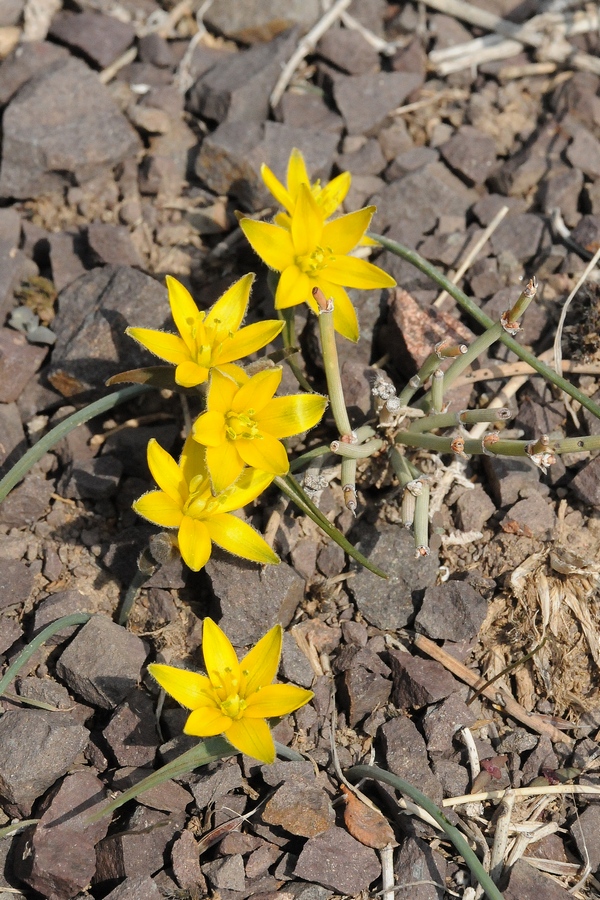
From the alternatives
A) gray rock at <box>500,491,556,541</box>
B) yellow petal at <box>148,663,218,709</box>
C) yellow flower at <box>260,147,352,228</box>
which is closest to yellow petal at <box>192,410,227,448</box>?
→ yellow petal at <box>148,663,218,709</box>

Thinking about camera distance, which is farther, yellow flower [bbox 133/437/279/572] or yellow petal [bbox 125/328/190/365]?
yellow petal [bbox 125/328/190/365]

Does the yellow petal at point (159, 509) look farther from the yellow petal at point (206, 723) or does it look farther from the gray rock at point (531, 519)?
the gray rock at point (531, 519)

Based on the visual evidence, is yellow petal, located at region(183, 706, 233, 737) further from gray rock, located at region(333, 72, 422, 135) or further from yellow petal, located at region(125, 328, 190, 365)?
gray rock, located at region(333, 72, 422, 135)

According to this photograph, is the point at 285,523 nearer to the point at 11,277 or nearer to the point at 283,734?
the point at 283,734

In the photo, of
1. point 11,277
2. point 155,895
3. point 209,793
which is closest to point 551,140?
point 11,277

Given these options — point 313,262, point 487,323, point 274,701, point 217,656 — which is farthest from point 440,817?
point 313,262

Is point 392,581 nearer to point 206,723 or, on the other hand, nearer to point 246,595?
point 246,595

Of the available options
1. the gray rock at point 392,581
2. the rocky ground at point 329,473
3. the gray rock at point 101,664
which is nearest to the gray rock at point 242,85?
the rocky ground at point 329,473
